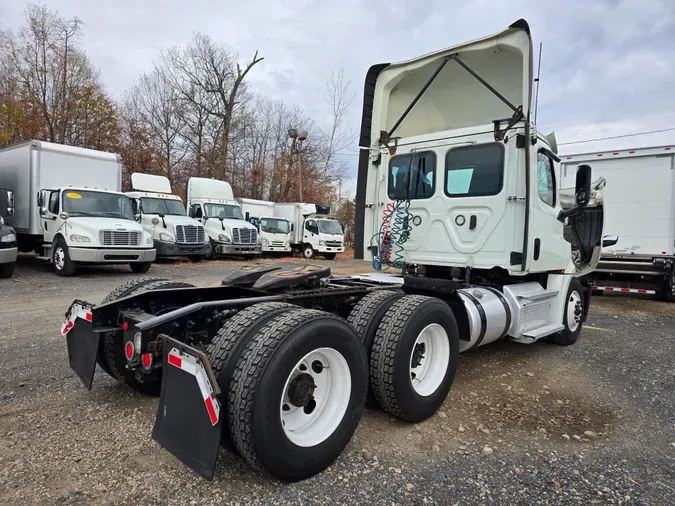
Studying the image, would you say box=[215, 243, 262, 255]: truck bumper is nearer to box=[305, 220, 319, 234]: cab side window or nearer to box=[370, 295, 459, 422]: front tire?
box=[305, 220, 319, 234]: cab side window

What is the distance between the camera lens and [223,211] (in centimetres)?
1941

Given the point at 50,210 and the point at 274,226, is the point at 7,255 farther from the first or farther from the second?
the point at 274,226

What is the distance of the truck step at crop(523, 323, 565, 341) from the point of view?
4777 mm

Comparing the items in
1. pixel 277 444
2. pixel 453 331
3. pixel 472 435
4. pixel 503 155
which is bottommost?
pixel 472 435

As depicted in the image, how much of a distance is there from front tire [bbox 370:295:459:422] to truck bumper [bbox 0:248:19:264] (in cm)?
1064

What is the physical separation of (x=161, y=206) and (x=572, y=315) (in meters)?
14.7

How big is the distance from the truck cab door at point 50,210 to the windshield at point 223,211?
743 centimetres

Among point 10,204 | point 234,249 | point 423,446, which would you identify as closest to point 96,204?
point 10,204

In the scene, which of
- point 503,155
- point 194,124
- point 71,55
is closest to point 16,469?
point 503,155

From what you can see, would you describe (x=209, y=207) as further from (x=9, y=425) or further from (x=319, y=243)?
(x=9, y=425)

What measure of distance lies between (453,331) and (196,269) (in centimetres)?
1255

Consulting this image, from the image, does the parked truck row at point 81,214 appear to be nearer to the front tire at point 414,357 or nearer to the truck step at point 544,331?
the front tire at point 414,357

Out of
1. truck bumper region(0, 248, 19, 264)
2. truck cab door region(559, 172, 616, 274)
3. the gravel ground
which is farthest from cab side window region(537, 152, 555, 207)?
truck bumper region(0, 248, 19, 264)

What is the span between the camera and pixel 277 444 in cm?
226
